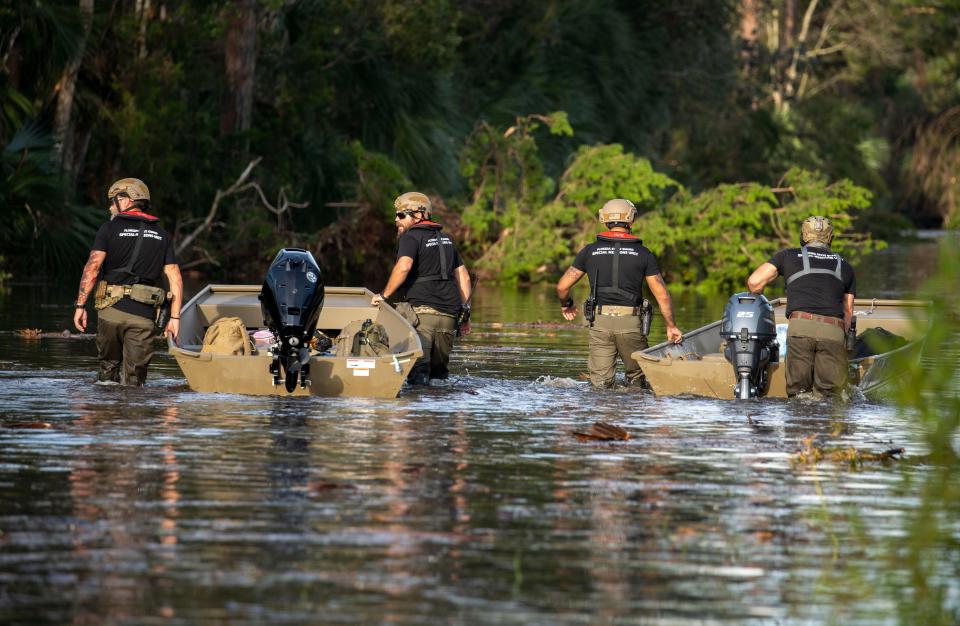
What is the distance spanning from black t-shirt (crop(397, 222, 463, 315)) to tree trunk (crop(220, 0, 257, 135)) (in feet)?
72.7

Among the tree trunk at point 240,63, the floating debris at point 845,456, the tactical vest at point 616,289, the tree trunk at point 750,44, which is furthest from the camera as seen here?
the tree trunk at point 750,44

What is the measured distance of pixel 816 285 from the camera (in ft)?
49.5

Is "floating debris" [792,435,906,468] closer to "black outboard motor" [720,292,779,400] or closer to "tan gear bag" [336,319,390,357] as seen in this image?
"black outboard motor" [720,292,779,400]

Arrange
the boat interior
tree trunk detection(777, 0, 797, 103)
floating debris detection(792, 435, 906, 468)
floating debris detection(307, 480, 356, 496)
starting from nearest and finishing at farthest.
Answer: floating debris detection(307, 480, 356, 496) < floating debris detection(792, 435, 906, 468) < the boat interior < tree trunk detection(777, 0, 797, 103)

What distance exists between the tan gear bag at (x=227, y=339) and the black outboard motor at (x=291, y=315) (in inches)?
35.4

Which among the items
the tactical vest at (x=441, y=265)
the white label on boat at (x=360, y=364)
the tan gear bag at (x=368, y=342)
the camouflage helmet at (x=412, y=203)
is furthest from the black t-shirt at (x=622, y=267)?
the white label on boat at (x=360, y=364)

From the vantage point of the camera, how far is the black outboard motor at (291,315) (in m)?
14.5

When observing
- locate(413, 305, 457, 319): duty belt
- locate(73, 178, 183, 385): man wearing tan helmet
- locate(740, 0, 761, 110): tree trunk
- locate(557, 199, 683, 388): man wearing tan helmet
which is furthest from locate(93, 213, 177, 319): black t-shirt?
locate(740, 0, 761, 110): tree trunk

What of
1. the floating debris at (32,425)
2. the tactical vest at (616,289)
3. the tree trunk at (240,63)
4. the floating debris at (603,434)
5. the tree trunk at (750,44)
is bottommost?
the floating debris at (32,425)

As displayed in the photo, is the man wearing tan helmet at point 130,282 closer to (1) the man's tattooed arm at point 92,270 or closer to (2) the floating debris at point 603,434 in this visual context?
(1) the man's tattooed arm at point 92,270

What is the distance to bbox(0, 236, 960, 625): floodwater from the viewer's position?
7.55m

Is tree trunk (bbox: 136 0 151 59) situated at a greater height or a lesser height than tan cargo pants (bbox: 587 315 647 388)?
greater

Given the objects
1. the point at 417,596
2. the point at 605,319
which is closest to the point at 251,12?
the point at 605,319

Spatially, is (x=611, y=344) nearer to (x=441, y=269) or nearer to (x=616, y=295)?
(x=616, y=295)
